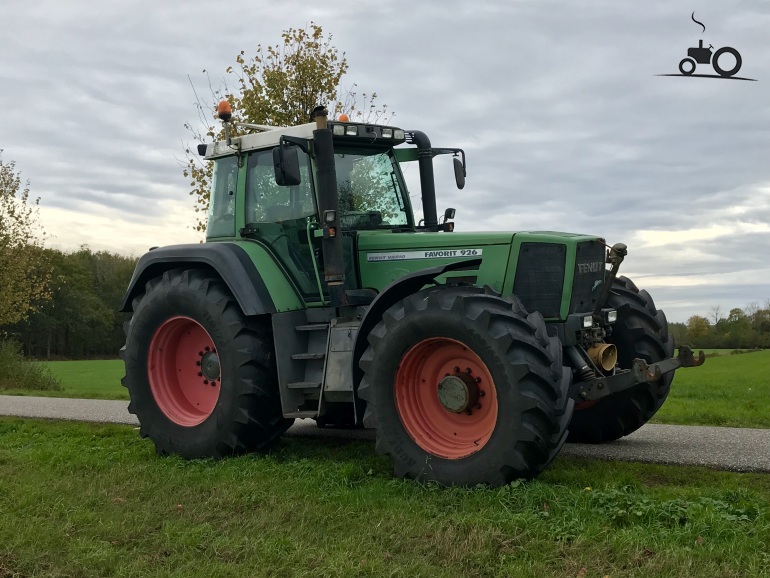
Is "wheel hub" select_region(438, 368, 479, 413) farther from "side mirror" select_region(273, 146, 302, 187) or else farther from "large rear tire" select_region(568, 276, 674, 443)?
"side mirror" select_region(273, 146, 302, 187)

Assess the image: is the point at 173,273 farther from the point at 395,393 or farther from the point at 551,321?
the point at 551,321

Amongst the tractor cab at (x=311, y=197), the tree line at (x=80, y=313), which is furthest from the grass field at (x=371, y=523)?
the tree line at (x=80, y=313)

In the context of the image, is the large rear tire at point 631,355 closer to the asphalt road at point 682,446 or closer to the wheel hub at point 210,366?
the asphalt road at point 682,446

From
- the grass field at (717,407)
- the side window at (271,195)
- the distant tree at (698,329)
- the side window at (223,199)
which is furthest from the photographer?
the distant tree at (698,329)

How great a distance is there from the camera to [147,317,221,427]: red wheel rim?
7.81 metres

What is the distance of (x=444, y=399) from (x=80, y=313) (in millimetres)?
53791

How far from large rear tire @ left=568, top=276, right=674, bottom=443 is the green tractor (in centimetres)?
2

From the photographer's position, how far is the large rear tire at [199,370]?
7.08 meters

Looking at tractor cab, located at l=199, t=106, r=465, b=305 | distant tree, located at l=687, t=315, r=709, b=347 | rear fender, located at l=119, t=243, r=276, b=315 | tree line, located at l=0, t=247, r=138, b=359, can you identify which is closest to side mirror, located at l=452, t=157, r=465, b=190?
tractor cab, located at l=199, t=106, r=465, b=305

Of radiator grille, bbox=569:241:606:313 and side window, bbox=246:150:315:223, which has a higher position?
side window, bbox=246:150:315:223

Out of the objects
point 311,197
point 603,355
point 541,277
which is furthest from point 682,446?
point 311,197

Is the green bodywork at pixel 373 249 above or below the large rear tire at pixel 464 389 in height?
above

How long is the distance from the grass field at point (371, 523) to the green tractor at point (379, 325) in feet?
1.50

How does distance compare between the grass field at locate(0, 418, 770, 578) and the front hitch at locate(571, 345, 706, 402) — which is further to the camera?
the front hitch at locate(571, 345, 706, 402)
